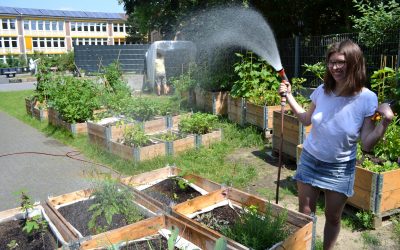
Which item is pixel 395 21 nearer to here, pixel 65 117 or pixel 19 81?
pixel 65 117

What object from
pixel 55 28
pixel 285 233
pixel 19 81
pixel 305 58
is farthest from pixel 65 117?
pixel 55 28

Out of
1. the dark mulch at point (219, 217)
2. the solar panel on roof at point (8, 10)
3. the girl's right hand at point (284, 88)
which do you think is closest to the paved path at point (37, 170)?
the dark mulch at point (219, 217)

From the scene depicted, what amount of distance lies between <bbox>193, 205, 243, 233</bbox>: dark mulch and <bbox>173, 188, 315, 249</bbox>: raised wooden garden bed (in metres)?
0.05

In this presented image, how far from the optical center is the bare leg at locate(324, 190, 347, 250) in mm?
3078

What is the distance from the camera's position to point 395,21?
24.7 ft

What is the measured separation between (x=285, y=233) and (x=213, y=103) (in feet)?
24.5

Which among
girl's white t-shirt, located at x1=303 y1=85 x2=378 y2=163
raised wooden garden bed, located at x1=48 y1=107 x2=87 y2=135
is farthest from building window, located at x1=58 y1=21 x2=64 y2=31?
girl's white t-shirt, located at x1=303 y1=85 x2=378 y2=163

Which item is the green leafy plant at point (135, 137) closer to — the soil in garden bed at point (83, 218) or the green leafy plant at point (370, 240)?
the soil in garden bed at point (83, 218)

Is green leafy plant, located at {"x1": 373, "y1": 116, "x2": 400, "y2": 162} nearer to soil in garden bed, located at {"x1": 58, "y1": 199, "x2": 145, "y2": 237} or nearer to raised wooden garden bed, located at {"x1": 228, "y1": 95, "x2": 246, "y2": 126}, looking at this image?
soil in garden bed, located at {"x1": 58, "y1": 199, "x2": 145, "y2": 237}

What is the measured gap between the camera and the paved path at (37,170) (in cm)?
593

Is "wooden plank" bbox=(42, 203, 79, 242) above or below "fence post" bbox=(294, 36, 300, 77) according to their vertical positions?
below

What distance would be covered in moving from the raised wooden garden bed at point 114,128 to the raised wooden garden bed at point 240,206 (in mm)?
3816

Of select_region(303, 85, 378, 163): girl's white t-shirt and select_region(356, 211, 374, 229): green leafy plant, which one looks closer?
select_region(303, 85, 378, 163): girl's white t-shirt


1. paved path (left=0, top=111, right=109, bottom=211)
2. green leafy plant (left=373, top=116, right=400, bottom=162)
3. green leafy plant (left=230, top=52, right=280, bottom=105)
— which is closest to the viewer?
green leafy plant (left=373, top=116, right=400, bottom=162)
